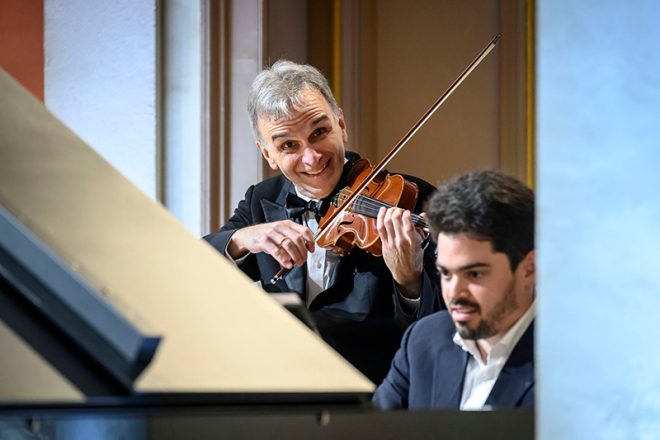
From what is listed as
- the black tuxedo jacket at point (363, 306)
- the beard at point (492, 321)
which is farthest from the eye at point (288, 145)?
the beard at point (492, 321)

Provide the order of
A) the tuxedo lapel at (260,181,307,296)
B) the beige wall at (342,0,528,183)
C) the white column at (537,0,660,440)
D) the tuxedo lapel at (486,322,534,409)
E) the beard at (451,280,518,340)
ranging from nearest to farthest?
the white column at (537,0,660,440)
the tuxedo lapel at (486,322,534,409)
the beard at (451,280,518,340)
the tuxedo lapel at (260,181,307,296)
the beige wall at (342,0,528,183)

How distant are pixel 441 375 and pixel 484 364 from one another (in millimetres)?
66

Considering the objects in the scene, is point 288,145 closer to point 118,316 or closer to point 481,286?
point 481,286

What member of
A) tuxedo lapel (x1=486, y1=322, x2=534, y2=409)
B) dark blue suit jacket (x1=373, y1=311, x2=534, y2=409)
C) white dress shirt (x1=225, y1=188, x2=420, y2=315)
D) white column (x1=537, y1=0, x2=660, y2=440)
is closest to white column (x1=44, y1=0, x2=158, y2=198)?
white dress shirt (x1=225, y1=188, x2=420, y2=315)

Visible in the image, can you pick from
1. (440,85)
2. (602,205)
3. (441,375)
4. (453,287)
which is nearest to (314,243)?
(453,287)

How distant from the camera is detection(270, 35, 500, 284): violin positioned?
2.14 m

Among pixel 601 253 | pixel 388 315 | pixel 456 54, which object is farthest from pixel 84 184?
pixel 456 54

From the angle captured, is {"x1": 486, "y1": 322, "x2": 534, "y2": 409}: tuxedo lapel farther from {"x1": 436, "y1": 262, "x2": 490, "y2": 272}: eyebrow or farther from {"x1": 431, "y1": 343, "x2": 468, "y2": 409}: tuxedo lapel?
{"x1": 436, "y1": 262, "x2": 490, "y2": 272}: eyebrow

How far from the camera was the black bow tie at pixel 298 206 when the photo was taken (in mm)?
2246

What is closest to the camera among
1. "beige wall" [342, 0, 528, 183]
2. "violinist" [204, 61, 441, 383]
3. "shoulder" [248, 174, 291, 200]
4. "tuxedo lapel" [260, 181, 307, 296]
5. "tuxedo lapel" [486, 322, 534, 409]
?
→ "tuxedo lapel" [486, 322, 534, 409]

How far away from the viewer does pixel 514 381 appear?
170 centimetres

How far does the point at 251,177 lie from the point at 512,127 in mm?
618

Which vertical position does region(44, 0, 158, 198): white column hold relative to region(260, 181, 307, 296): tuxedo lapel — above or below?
above

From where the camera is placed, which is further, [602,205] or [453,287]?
[453,287]
